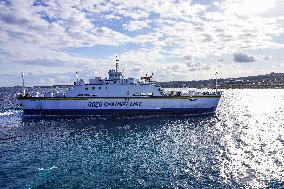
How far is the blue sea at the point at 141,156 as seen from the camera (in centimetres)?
2566

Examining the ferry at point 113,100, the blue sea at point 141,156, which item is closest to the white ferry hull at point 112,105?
the ferry at point 113,100

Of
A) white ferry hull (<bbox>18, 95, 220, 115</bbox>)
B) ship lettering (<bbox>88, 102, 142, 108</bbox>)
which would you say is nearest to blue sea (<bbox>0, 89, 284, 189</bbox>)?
ship lettering (<bbox>88, 102, 142, 108</bbox>)

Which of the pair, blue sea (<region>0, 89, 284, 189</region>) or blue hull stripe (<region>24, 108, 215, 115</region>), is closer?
blue sea (<region>0, 89, 284, 189</region>)

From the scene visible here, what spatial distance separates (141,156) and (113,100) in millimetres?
36191

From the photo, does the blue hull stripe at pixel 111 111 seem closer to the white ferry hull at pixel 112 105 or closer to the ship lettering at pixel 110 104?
the white ferry hull at pixel 112 105

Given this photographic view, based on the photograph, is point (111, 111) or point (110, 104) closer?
point (110, 104)

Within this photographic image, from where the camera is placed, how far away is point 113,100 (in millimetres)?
69312

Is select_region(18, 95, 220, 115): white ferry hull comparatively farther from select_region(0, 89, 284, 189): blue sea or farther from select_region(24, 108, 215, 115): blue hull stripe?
select_region(0, 89, 284, 189): blue sea

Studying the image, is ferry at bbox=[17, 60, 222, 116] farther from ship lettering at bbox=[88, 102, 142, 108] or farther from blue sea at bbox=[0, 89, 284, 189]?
blue sea at bbox=[0, 89, 284, 189]

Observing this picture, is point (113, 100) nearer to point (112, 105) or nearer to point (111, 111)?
point (112, 105)

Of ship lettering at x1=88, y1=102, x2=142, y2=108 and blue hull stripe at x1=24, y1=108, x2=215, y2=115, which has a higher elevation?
ship lettering at x1=88, y1=102, x2=142, y2=108

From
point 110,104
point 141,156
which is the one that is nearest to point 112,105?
point 110,104

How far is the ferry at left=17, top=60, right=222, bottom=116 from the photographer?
69.2m

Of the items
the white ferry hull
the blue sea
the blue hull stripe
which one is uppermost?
the white ferry hull
